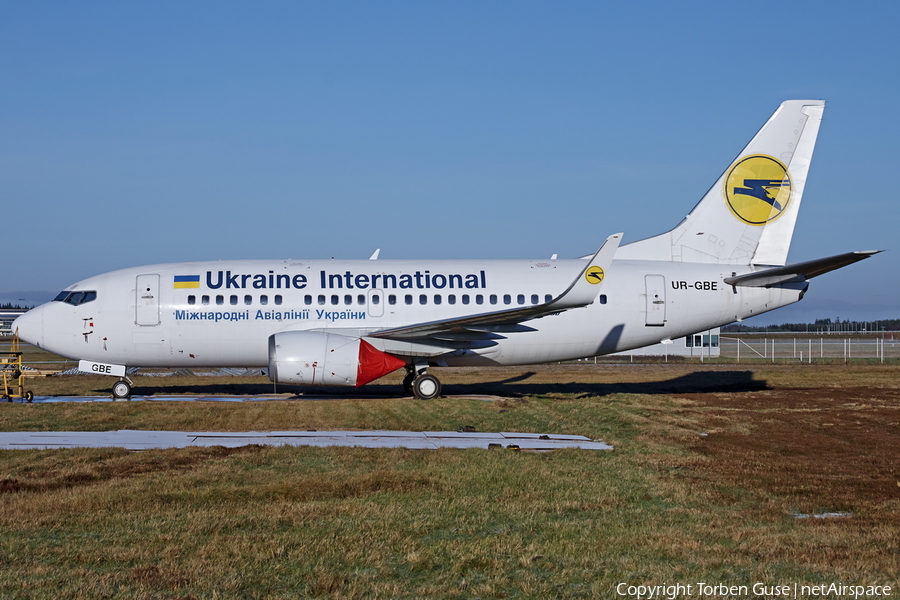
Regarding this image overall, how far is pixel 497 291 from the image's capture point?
22.0 meters

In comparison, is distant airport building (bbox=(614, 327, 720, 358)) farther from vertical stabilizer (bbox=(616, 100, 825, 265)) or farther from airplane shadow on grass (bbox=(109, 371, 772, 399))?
vertical stabilizer (bbox=(616, 100, 825, 265))

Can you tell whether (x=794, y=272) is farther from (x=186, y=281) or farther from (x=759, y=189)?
(x=186, y=281)

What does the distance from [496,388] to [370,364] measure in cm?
782

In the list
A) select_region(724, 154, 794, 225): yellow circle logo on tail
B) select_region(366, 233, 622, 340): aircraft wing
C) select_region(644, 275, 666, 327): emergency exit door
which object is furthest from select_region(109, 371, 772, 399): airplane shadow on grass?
select_region(724, 154, 794, 225): yellow circle logo on tail

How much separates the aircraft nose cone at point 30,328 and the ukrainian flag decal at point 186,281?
3760 mm

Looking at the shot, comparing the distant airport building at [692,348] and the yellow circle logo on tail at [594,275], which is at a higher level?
the yellow circle logo on tail at [594,275]

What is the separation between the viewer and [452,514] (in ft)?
26.1

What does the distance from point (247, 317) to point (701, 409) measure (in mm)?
11665

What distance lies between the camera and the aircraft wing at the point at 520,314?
60.7 ft

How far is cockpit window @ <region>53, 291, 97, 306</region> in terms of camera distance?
70.8ft

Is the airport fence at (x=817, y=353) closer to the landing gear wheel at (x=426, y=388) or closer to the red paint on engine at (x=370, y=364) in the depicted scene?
the landing gear wheel at (x=426, y=388)

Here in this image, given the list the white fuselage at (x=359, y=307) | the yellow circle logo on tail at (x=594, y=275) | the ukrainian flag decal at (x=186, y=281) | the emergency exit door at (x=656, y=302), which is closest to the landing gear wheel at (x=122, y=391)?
the white fuselage at (x=359, y=307)

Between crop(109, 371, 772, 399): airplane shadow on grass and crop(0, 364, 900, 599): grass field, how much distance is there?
760 centimetres

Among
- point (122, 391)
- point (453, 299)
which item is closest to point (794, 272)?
point (453, 299)
